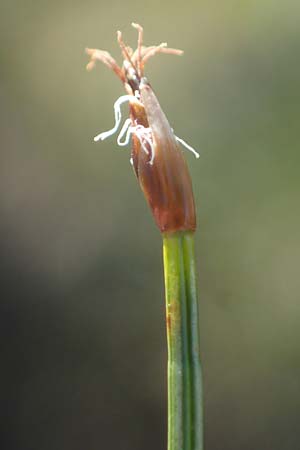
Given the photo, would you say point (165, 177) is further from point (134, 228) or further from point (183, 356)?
point (134, 228)

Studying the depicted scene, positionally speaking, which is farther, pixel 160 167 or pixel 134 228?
pixel 134 228

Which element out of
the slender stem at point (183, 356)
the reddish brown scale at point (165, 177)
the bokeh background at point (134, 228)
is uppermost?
the bokeh background at point (134, 228)

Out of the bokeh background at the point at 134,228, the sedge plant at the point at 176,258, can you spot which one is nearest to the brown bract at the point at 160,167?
the sedge plant at the point at 176,258

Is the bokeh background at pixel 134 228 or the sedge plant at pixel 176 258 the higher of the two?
the bokeh background at pixel 134 228

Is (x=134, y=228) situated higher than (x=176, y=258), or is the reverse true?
(x=134, y=228)

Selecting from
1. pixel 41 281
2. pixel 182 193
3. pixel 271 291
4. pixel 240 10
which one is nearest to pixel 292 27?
pixel 240 10

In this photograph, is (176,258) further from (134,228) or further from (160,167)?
(134,228)

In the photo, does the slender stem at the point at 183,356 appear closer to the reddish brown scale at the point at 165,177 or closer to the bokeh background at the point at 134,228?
the reddish brown scale at the point at 165,177

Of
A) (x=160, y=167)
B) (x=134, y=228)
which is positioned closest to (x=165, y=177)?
(x=160, y=167)
